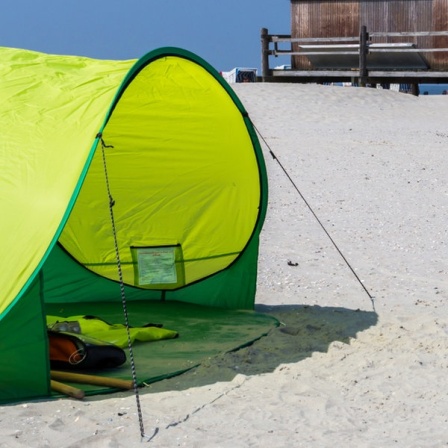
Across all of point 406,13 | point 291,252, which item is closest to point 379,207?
point 291,252

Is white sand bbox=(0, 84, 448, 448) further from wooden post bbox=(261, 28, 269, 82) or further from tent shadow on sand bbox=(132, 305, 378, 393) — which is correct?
wooden post bbox=(261, 28, 269, 82)

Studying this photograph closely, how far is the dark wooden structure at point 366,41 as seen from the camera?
28.1m

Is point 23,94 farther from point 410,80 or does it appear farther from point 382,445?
point 410,80

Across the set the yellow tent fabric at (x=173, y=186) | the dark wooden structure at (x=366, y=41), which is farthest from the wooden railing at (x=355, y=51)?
the yellow tent fabric at (x=173, y=186)

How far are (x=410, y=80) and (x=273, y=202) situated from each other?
1672cm

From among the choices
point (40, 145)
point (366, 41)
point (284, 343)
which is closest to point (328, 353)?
point (284, 343)

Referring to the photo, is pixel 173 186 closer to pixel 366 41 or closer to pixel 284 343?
pixel 284 343

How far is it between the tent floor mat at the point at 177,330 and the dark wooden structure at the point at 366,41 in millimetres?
19673

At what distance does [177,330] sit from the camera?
7848mm

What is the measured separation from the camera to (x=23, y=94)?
6930 millimetres

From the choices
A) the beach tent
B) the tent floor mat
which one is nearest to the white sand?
the tent floor mat

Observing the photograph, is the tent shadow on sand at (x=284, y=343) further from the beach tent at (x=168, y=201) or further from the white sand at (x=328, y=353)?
the beach tent at (x=168, y=201)

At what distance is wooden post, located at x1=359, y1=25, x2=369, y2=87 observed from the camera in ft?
88.8

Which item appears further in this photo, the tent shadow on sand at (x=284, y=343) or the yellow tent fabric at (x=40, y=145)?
the tent shadow on sand at (x=284, y=343)
